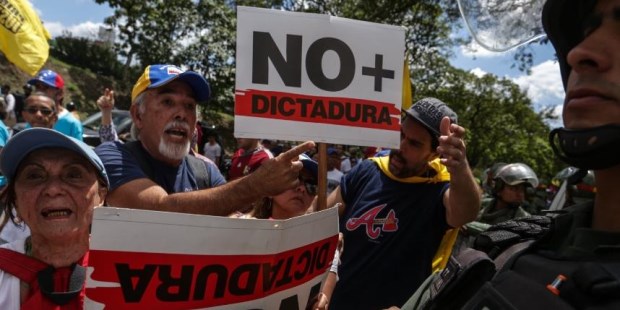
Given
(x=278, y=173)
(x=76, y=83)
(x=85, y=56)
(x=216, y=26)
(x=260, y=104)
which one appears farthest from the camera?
(x=85, y=56)

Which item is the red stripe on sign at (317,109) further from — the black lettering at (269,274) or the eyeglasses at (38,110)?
the eyeglasses at (38,110)

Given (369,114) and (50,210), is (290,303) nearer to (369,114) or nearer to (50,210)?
(50,210)

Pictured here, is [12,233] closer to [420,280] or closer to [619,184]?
[420,280]

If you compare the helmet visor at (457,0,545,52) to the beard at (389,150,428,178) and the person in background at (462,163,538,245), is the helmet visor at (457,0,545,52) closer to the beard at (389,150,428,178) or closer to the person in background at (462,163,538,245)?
the beard at (389,150,428,178)

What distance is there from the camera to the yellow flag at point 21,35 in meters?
3.99

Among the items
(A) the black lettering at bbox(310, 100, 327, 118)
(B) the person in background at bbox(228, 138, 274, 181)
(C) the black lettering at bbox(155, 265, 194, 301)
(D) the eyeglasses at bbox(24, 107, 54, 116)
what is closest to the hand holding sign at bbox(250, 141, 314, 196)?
(A) the black lettering at bbox(310, 100, 327, 118)

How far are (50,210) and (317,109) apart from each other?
114cm

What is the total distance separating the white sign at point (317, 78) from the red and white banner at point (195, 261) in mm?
599

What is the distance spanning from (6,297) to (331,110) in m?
1.42

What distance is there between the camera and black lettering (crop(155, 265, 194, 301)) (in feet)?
4.88

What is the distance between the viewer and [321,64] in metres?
2.27

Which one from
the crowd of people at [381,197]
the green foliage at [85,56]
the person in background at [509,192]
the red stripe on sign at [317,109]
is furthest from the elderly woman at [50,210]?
the green foliage at [85,56]

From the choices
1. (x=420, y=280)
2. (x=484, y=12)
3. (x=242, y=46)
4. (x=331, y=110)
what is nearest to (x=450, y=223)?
(x=420, y=280)

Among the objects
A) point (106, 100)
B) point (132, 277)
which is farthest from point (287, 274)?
point (106, 100)
